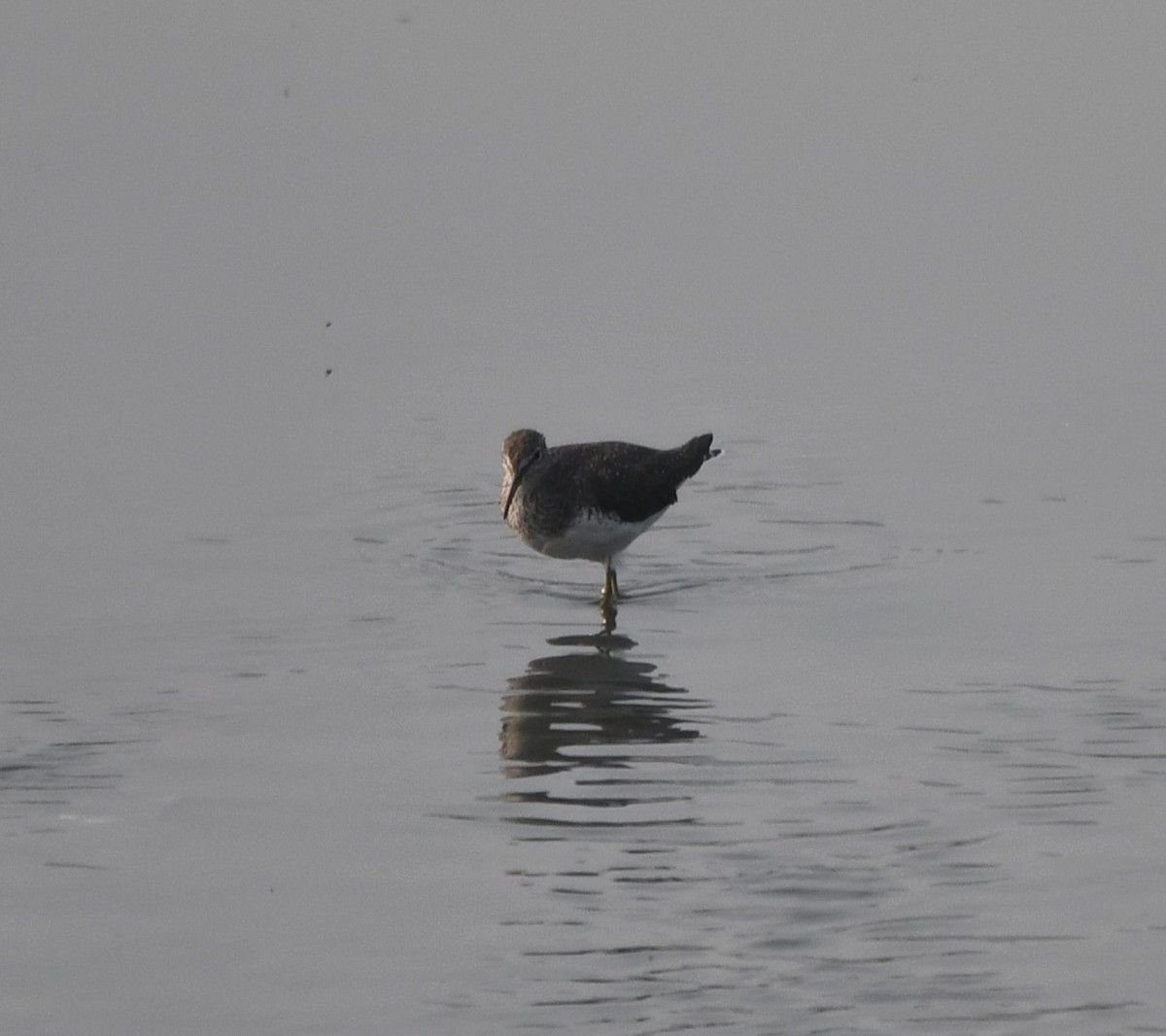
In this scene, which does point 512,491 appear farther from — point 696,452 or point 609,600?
point 696,452

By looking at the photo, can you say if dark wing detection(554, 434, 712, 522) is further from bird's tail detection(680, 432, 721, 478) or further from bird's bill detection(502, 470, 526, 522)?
bird's bill detection(502, 470, 526, 522)

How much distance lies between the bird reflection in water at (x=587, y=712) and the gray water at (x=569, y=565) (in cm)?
3

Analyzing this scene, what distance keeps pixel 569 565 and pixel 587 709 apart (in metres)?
2.93

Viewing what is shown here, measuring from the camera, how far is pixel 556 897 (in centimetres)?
705

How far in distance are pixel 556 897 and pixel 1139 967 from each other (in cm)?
178

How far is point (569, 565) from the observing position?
12133mm

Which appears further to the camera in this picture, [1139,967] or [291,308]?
[291,308]

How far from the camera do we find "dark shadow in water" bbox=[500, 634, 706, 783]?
858cm

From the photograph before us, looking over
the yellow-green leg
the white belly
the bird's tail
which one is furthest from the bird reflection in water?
the bird's tail

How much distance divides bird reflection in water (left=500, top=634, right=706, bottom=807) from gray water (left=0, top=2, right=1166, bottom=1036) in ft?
0.11

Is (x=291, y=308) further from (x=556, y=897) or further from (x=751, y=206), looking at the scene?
(x=556, y=897)

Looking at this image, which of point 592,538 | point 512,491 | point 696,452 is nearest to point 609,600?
point 592,538

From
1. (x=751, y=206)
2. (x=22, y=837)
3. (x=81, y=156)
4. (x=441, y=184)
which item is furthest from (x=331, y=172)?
(x=22, y=837)

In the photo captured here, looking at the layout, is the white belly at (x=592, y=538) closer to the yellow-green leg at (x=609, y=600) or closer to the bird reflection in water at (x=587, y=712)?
the yellow-green leg at (x=609, y=600)
